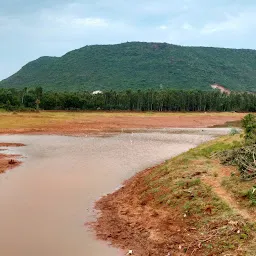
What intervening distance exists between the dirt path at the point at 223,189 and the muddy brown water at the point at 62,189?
4.43m

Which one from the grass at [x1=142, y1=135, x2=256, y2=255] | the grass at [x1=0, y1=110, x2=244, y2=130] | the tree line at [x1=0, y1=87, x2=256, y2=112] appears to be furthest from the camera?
the tree line at [x1=0, y1=87, x2=256, y2=112]

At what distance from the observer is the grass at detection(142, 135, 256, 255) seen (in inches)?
438

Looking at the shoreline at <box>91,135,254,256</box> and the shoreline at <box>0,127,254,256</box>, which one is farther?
the shoreline at <box>0,127,254,256</box>

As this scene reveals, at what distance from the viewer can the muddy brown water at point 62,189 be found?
1295 centimetres

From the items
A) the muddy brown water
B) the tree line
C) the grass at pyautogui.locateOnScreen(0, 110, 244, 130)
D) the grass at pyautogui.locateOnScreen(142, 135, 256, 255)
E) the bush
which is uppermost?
the tree line

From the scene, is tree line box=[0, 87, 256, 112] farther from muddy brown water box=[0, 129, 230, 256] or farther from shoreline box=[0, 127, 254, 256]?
shoreline box=[0, 127, 254, 256]

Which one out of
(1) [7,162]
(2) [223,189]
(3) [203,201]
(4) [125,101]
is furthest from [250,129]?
(4) [125,101]

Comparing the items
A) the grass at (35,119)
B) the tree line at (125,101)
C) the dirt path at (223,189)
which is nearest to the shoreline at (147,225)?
the dirt path at (223,189)

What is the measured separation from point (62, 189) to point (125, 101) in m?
94.9

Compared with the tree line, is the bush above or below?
below

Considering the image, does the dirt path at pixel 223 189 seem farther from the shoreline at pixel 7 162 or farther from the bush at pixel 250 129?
→ the shoreline at pixel 7 162

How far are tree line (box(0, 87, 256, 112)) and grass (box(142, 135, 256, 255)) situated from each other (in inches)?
3190

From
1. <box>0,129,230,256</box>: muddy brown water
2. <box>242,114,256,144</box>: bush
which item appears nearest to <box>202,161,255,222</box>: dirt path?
<box>242,114,256,144</box>: bush

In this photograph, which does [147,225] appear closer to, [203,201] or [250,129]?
[203,201]
